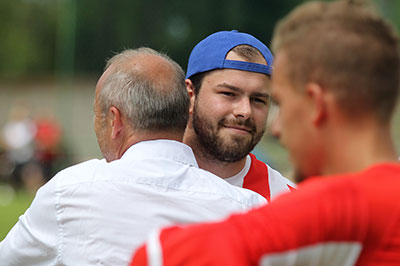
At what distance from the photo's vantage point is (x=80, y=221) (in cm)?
233

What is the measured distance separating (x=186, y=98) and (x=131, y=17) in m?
17.0

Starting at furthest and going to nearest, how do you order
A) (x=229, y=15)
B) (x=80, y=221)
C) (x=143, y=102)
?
1. (x=229, y=15)
2. (x=143, y=102)
3. (x=80, y=221)

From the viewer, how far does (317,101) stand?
1.49 m

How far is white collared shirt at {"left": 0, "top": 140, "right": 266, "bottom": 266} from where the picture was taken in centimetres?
231

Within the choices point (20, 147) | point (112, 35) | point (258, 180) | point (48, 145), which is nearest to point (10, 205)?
point (48, 145)

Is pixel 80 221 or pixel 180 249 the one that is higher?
pixel 180 249

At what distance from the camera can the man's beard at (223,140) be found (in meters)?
3.52

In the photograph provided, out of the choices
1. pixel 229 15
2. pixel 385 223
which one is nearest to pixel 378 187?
pixel 385 223

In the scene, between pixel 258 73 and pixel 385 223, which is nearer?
pixel 385 223

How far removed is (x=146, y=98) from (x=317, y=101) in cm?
121

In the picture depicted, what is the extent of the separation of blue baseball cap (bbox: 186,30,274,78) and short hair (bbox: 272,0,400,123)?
2046 mm

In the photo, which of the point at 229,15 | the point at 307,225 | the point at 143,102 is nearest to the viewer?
the point at 307,225

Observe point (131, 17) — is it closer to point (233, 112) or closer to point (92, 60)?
point (92, 60)

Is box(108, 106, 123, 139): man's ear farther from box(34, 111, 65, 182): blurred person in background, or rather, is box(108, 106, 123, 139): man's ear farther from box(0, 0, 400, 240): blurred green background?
box(34, 111, 65, 182): blurred person in background
